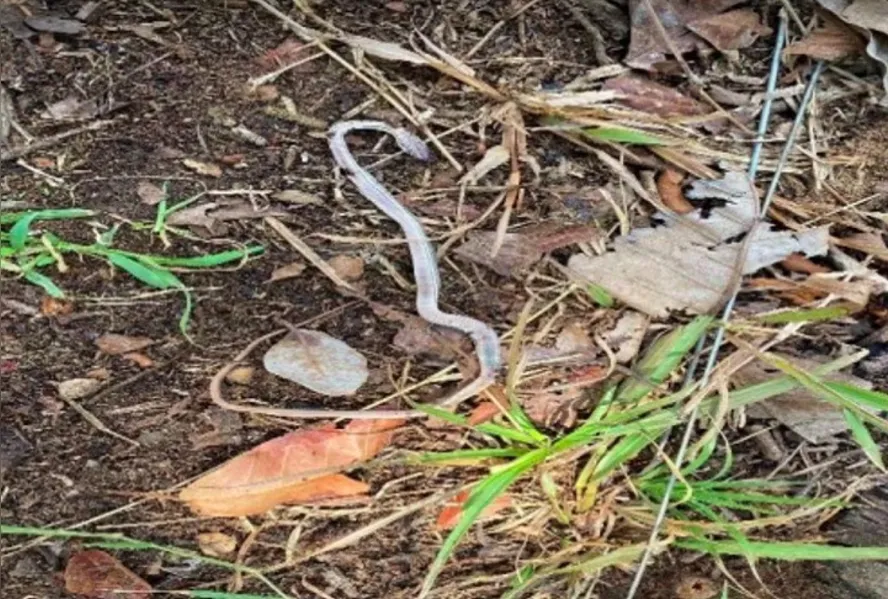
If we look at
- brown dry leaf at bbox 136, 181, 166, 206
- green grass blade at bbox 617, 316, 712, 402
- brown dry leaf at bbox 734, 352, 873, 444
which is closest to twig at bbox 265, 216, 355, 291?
brown dry leaf at bbox 136, 181, 166, 206

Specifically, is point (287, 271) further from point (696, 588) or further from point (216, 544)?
point (696, 588)

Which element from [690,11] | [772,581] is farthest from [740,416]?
[690,11]

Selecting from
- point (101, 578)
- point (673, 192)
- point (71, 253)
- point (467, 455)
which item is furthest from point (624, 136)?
point (101, 578)

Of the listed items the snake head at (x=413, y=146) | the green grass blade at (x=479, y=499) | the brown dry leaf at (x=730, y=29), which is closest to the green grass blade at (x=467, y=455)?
the green grass blade at (x=479, y=499)

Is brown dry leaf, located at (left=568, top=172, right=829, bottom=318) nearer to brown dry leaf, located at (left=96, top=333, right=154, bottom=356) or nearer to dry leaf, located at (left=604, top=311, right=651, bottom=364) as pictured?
dry leaf, located at (left=604, top=311, right=651, bottom=364)

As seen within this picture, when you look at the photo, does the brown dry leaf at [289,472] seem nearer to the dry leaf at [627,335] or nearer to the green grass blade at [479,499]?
the green grass blade at [479,499]

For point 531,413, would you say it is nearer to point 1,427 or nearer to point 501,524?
point 501,524
